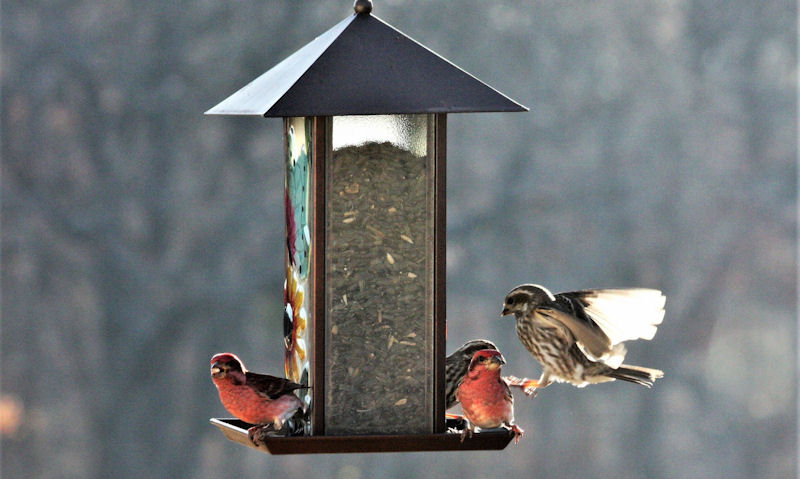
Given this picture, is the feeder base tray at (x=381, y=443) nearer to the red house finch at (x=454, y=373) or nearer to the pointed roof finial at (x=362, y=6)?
the red house finch at (x=454, y=373)

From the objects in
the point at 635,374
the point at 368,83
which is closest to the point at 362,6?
the point at 368,83

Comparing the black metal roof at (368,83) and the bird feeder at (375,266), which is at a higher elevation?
the black metal roof at (368,83)

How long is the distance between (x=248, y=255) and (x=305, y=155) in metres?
6.60

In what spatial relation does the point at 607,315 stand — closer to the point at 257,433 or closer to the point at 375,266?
the point at 375,266

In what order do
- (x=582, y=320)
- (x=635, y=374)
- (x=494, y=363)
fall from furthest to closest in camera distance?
(x=635, y=374), (x=582, y=320), (x=494, y=363)

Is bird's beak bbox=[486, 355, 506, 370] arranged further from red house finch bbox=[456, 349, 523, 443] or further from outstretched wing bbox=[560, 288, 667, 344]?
outstretched wing bbox=[560, 288, 667, 344]

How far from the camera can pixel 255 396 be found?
422cm

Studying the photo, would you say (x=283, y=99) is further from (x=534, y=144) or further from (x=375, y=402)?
(x=534, y=144)

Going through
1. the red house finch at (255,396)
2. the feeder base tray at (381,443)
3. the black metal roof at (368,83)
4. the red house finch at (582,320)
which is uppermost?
the black metal roof at (368,83)

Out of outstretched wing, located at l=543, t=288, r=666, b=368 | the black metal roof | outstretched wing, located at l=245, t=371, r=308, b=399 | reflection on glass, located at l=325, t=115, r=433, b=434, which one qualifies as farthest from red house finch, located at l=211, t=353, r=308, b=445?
outstretched wing, located at l=543, t=288, r=666, b=368

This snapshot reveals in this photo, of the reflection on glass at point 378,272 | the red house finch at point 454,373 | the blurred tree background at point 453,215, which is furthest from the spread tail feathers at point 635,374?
the blurred tree background at point 453,215

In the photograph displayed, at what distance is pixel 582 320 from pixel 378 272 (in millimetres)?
722

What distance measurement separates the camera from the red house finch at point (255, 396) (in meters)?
4.23

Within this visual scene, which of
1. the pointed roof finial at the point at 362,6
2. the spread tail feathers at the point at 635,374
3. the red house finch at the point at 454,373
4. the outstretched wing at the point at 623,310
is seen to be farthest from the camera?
the spread tail feathers at the point at 635,374
